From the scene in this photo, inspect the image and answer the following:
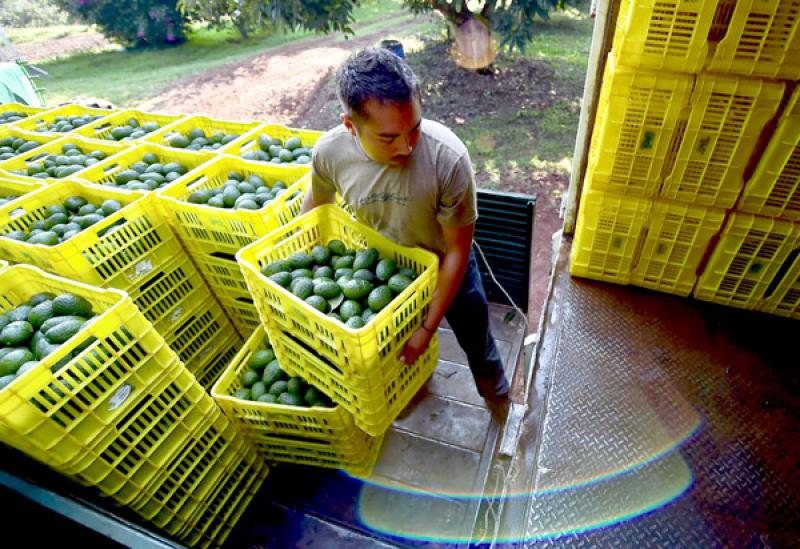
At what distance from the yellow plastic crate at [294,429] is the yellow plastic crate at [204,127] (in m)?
1.86

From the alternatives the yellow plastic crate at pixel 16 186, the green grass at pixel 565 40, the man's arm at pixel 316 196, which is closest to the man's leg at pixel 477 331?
the man's arm at pixel 316 196

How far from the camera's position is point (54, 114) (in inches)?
169

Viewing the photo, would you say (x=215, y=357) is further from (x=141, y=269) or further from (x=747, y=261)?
(x=747, y=261)

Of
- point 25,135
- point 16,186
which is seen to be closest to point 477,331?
point 16,186

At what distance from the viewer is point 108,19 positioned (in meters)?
14.3

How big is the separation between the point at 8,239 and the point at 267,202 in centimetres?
144

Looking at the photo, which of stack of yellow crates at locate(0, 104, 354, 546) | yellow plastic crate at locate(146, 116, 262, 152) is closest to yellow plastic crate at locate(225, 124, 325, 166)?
stack of yellow crates at locate(0, 104, 354, 546)

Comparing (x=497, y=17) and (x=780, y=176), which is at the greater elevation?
(x=780, y=176)

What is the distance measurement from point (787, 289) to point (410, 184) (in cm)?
211

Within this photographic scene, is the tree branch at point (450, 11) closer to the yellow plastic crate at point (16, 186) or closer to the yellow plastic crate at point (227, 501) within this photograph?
the yellow plastic crate at point (16, 186)

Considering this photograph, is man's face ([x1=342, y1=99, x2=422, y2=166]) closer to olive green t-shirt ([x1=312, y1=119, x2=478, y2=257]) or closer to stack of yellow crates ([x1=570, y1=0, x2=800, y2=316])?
olive green t-shirt ([x1=312, y1=119, x2=478, y2=257])

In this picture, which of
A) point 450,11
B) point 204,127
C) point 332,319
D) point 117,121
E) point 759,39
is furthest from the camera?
Answer: point 450,11

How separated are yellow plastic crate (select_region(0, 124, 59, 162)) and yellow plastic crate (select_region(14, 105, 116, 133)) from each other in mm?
210

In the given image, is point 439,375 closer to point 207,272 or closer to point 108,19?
point 207,272
